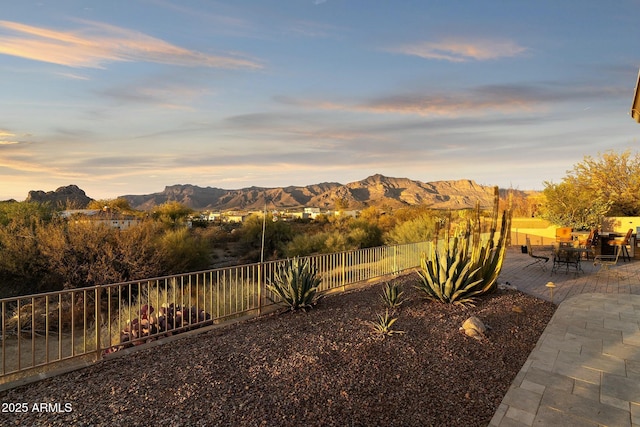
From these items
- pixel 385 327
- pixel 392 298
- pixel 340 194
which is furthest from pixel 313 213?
pixel 385 327

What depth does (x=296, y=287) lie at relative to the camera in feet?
Result: 21.8

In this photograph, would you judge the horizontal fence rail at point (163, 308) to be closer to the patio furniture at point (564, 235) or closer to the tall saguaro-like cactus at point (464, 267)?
the tall saguaro-like cactus at point (464, 267)

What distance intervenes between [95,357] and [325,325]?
308 centimetres

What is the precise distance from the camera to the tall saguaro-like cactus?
693 cm

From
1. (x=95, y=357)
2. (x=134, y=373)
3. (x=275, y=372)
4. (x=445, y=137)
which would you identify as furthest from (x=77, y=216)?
(x=445, y=137)

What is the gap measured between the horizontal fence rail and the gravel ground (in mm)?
640

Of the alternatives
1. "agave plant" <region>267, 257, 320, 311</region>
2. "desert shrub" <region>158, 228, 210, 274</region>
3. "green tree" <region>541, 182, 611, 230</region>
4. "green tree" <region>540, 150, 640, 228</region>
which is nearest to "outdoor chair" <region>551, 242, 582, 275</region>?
"agave plant" <region>267, 257, 320, 311</region>

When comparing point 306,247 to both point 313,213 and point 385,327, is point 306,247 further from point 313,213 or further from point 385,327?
point 313,213

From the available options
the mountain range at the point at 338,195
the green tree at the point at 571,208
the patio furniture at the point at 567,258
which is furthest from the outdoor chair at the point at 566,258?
the mountain range at the point at 338,195

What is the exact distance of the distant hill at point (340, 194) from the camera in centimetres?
5726

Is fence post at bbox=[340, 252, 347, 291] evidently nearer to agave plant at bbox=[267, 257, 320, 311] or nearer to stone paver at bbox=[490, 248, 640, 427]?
agave plant at bbox=[267, 257, 320, 311]

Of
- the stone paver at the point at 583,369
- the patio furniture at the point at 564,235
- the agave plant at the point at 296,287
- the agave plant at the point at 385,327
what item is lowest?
the stone paver at the point at 583,369

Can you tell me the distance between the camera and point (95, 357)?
4.65m

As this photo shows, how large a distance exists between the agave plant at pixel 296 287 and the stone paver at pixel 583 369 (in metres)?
3.60
